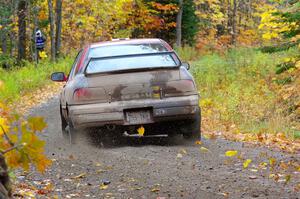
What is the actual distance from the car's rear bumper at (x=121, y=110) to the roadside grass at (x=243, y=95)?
2785 mm

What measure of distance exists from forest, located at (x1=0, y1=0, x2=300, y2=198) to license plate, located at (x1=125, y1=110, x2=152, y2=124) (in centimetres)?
174

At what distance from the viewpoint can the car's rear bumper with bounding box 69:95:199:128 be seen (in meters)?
8.55

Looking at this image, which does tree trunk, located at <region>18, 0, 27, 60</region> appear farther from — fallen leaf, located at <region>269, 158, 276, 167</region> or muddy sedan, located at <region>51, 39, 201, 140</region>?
fallen leaf, located at <region>269, 158, 276, 167</region>

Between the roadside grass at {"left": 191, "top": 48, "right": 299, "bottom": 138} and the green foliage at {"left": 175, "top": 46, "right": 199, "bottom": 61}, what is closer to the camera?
the roadside grass at {"left": 191, "top": 48, "right": 299, "bottom": 138}

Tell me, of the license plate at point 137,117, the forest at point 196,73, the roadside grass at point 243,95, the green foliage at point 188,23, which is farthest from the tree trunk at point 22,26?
the license plate at point 137,117

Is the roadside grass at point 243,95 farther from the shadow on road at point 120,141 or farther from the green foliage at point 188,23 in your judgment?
the green foliage at point 188,23

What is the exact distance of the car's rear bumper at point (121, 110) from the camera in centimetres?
855

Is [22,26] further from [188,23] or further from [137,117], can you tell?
[137,117]

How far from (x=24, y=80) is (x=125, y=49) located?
1180 centimetres

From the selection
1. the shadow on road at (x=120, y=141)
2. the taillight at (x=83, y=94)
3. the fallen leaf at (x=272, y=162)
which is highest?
the taillight at (x=83, y=94)

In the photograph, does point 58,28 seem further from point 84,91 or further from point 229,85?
point 84,91

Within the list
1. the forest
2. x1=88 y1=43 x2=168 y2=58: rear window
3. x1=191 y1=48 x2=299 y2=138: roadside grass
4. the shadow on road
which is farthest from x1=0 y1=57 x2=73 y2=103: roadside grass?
the shadow on road

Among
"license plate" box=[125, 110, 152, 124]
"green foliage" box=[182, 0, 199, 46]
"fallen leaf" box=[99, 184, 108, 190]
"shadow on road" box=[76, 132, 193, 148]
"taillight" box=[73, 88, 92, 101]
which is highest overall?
"taillight" box=[73, 88, 92, 101]

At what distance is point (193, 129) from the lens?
9039 millimetres
